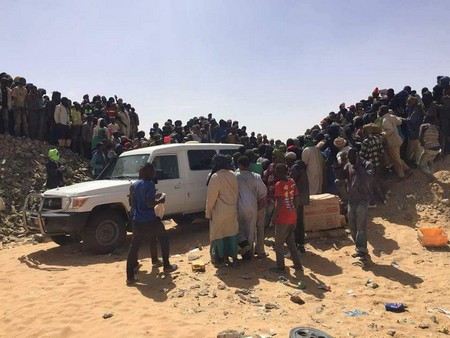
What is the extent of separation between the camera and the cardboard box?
773 cm

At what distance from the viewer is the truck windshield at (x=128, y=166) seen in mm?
8172

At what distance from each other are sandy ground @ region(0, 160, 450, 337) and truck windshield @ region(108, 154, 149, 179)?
170cm

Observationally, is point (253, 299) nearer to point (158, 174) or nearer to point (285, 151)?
point (158, 174)

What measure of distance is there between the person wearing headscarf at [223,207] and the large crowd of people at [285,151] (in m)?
0.02

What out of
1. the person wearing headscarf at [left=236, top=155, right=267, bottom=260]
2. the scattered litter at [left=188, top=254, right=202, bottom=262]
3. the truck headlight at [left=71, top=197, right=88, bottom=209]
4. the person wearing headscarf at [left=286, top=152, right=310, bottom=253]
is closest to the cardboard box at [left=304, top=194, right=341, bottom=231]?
the person wearing headscarf at [left=286, top=152, right=310, bottom=253]

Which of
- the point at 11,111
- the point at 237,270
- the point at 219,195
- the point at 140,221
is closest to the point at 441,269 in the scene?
the point at 237,270

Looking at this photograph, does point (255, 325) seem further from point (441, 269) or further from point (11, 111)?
point (11, 111)

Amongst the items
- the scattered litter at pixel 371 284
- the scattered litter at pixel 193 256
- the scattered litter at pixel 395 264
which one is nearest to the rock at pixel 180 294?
the scattered litter at pixel 193 256

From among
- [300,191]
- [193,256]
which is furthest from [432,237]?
[193,256]

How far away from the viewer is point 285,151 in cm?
887

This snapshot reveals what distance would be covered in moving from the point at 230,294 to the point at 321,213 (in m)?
3.20

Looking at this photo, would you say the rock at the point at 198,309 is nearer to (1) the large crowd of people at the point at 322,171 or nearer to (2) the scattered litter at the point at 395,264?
(1) the large crowd of people at the point at 322,171

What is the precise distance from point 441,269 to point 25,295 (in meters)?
6.80

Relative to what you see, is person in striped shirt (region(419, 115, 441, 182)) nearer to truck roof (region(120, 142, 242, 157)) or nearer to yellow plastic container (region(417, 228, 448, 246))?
yellow plastic container (region(417, 228, 448, 246))
